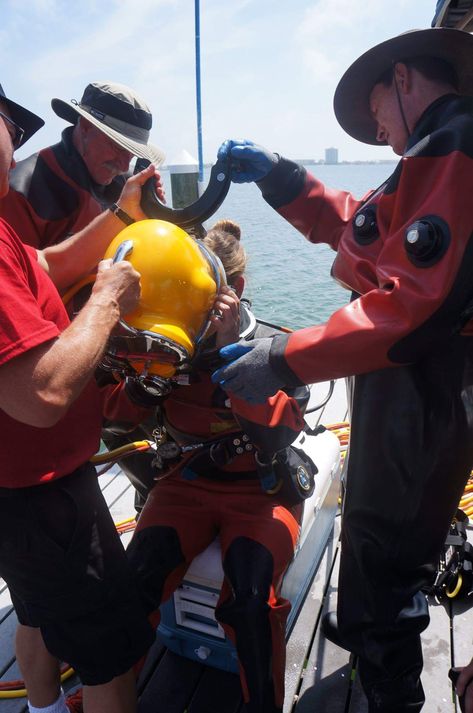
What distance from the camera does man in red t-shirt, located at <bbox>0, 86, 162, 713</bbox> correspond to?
3.83ft

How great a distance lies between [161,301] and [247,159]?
800 mm

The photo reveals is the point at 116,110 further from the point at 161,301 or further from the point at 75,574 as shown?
the point at 75,574

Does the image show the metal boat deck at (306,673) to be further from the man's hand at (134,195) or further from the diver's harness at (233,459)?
the man's hand at (134,195)

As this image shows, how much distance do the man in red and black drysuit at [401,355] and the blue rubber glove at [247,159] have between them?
0.35 metres

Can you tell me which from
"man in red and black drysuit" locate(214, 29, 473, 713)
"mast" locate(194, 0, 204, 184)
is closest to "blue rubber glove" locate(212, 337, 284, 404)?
"man in red and black drysuit" locate(214, 29, 473, 713)

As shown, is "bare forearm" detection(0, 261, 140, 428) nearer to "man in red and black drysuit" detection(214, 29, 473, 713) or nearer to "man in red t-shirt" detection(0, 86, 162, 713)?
"man in red t-shirt" detection(0, 86, 162, 713)

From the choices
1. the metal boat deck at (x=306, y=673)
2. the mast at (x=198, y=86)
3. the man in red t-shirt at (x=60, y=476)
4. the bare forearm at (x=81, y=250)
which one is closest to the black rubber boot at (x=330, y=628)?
the metal boat deck at (x=306, y=673)

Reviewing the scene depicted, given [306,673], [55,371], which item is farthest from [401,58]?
[306,673]

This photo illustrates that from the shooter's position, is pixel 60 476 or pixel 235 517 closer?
pixel 60 476

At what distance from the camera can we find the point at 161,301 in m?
1.58

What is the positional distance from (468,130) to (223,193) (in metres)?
0.82

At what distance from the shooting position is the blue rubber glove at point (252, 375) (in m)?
1.53

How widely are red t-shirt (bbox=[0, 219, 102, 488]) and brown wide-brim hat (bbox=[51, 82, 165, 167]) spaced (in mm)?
1119

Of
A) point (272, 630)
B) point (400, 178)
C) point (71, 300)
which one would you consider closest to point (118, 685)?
point (272, 630)
